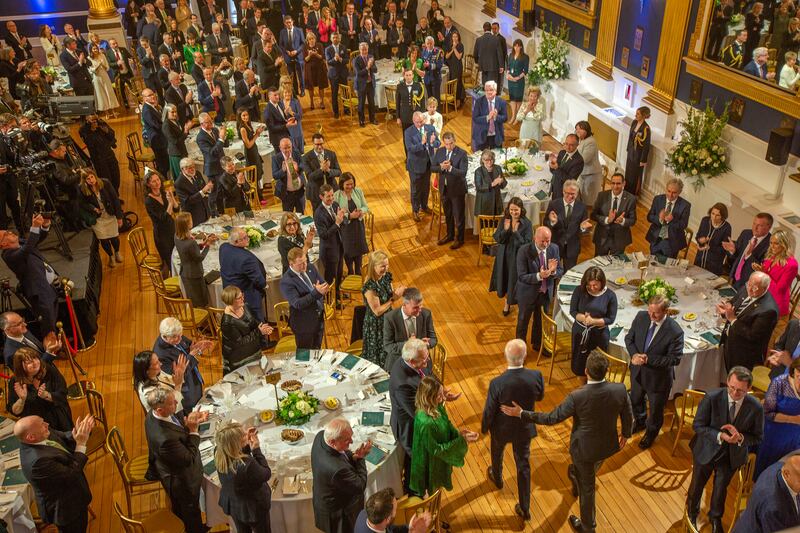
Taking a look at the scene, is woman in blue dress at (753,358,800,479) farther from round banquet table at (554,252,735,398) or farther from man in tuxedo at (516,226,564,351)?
man in tuxedo at (516,226,564,351)

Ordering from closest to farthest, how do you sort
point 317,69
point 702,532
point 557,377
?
1. point 702,532
2. point 557,377
3. point 317,69

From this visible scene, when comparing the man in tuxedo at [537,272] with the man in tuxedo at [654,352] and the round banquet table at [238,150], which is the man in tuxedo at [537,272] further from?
the round banquet table at [238,150]

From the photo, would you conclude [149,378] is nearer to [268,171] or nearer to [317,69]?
[268,171]

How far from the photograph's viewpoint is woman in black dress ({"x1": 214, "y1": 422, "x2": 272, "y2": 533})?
4230 millimetres

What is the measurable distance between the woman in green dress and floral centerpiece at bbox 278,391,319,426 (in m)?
0.86

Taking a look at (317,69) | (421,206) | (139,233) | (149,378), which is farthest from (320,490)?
(317,69)

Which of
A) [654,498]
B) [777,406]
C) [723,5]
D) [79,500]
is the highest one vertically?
[723,5]

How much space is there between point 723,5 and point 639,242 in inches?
121

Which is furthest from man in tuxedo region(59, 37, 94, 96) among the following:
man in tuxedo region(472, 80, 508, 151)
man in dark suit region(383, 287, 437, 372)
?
man in dark suit region(383, 287, 437, 372)

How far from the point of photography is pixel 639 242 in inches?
372

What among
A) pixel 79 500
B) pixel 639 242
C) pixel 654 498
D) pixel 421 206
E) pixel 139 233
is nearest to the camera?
pixel 79 500

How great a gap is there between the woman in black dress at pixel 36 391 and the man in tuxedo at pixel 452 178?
5.07m

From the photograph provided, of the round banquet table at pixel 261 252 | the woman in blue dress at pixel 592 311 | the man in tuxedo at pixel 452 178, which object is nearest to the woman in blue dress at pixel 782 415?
the woman in blue dress at pixel 592 311

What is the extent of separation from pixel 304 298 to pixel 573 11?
321 inches
